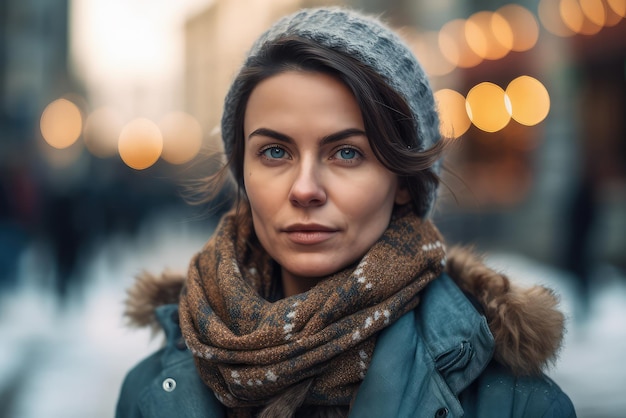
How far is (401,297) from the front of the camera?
1868mm

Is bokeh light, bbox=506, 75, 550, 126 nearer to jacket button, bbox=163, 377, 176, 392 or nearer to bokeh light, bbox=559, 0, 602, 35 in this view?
bokeh light, bbox=559, 0, 602, 35

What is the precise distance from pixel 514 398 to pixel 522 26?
53.7ft

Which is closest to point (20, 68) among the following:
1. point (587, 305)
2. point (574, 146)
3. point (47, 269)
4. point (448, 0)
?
point (448, 0)

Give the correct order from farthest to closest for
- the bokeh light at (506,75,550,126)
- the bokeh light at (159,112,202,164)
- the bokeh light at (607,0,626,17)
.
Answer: the bokeh light at (159,112,202,164) < the bokeh light at (506,75,550,126) < the bokeh light at (607,0,626,17)

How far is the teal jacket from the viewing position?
1.77 meters

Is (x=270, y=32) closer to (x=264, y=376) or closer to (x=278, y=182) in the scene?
(x=278, y=182)

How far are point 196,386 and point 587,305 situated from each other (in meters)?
7.91

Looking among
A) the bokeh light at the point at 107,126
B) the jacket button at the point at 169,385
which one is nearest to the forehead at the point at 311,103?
the jacket button at the point at 169,385

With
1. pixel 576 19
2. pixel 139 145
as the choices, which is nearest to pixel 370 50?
pixel 576 19

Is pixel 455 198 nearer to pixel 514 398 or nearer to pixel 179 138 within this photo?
pixel 514 398

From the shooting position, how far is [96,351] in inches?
285

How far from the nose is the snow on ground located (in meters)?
0.66

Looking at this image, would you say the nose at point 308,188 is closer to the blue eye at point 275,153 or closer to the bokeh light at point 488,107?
the blue eye at point 275,153

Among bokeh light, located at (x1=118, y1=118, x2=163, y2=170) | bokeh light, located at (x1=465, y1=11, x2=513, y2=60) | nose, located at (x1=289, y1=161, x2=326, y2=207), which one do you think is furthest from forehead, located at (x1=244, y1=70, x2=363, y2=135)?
bokeh light, located at (x1=118, y1=118, x2=163, y2=170)
